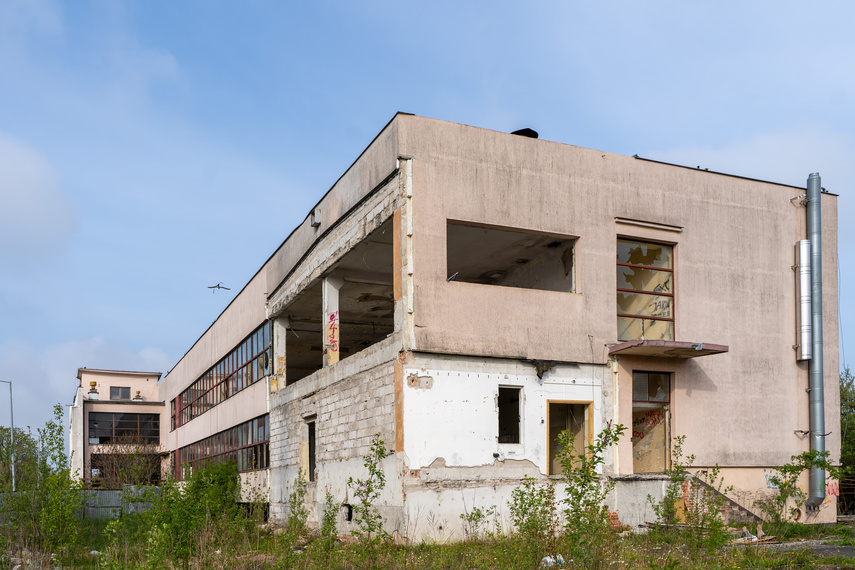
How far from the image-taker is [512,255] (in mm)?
19078

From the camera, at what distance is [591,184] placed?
55.2 ft

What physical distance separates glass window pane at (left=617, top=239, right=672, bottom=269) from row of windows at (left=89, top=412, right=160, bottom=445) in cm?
3892

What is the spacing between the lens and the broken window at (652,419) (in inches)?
672

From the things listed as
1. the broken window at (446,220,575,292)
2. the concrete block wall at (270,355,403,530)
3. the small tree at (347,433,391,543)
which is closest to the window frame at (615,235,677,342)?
the broken window at (446,220,575,292)

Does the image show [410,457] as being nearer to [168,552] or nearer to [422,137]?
[168,552]

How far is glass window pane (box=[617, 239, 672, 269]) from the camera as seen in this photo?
693 inches

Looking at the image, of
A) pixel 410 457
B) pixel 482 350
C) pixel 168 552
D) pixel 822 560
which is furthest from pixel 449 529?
pixel 822 560

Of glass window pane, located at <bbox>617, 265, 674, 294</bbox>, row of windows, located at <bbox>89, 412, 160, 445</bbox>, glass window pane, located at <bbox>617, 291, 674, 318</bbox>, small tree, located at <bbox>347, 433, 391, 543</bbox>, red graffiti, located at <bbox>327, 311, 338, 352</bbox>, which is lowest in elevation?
row of windows, located at <bbox>89, 412, 160, 445</bbox>

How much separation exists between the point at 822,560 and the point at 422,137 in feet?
31.8

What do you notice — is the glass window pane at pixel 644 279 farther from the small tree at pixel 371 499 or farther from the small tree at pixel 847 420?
the small tree at pixel 847 420

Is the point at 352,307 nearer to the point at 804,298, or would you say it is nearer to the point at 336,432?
the point at 336,432

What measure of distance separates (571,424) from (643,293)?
3.36 meters

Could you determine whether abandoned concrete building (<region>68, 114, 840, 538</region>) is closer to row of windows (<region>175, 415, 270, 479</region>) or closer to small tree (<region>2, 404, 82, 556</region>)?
row of windows (<region>175, 415, 270, 479</region>)

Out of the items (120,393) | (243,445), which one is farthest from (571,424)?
(120,393)
